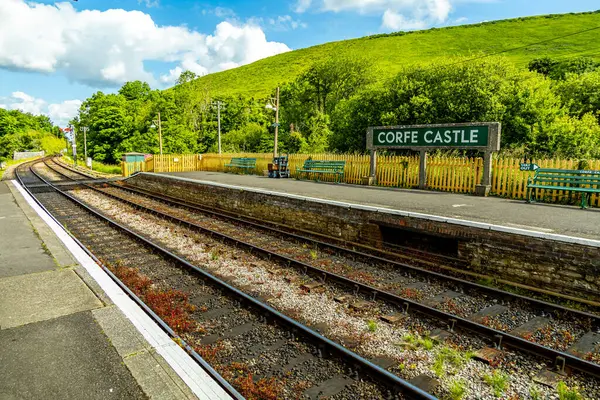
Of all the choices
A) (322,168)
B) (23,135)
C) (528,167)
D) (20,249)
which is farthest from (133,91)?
(528,167)

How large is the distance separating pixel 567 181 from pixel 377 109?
21.6 meters

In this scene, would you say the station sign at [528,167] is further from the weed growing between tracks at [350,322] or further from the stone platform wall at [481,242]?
the weed growing between tracks at [350,322]

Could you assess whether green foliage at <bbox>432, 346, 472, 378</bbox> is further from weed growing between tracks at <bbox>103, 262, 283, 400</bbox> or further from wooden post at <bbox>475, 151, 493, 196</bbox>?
wooden post at <bbox>475, 151, 493, 196</bbox>

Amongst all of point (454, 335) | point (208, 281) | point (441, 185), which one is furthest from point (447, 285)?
point (441, 185)

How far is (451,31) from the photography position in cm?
10294

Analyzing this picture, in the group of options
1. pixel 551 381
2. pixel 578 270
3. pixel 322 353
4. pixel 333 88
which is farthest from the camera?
pixel 333 88

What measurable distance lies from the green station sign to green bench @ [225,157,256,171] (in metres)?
11.1

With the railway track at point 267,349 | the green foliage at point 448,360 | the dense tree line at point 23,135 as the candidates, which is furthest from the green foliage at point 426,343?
the dense tree line at point 23,135

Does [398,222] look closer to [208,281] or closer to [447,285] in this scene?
[447,285]

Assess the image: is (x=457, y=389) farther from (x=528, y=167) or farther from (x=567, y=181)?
(x=528, y=167)

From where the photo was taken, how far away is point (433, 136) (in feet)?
47.8

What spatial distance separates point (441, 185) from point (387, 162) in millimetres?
2709

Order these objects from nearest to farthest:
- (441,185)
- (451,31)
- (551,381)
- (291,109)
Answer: (551,381)
(441,185)
(291,109)
(451,31)

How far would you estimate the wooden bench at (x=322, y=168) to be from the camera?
18.8 metres
